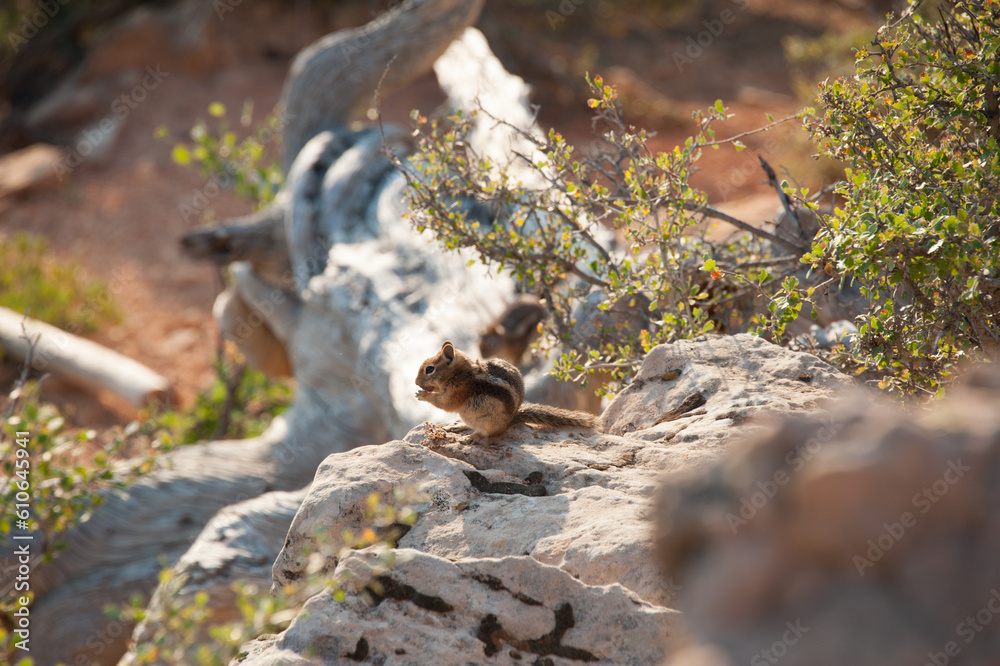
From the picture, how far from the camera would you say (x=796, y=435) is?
Answer: 142 centimetres

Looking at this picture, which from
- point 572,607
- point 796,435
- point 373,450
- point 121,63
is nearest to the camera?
point 796,435

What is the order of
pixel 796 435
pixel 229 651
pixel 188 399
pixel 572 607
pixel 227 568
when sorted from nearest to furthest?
pixel 796 435 < pixel 229 651 < pixel 572 607 < pixel 227 568 < pixel 188 399

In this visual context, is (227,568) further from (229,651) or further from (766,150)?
(766,150)

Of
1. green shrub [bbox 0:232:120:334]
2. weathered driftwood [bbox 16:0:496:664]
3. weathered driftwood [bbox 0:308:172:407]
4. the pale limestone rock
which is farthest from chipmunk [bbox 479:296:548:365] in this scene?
green shrub [bbox 0:232:120:334]

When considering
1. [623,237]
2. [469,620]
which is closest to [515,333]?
[623,237]

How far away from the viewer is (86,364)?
9016mm

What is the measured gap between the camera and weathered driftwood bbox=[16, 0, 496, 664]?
18.4 feet

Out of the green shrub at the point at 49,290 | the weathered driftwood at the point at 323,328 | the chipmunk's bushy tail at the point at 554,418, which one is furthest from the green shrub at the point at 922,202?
the green shrub at the point at 49,290

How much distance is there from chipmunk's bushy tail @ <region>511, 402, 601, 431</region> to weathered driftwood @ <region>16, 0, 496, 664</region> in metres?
1.80

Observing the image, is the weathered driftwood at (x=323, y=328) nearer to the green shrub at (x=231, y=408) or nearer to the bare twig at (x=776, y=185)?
the green shrub at (x=231, y=408)

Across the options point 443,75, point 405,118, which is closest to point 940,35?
point 443,75

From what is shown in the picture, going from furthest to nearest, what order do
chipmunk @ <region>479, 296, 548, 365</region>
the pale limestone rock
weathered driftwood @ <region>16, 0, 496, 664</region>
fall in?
1. weathered driftwood @ <region>16, 0, 496, 664</region>
2. chipmunk @ <region>479, 296, 548, 365</region>
3. the pale limestone rock

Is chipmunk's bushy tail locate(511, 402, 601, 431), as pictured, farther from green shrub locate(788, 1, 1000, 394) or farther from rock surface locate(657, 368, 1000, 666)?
rock surface locate(657, 368, 1000, 666)

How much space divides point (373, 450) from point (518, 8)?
15087 millimetres
